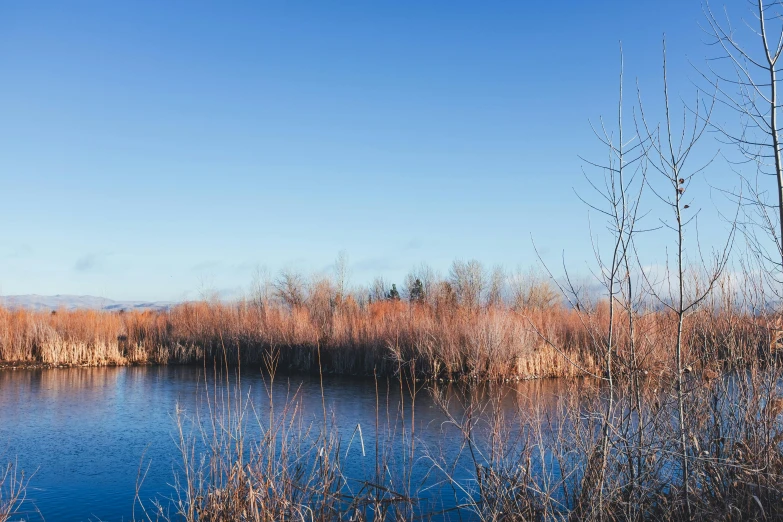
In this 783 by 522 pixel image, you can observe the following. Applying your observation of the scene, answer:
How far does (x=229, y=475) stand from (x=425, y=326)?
45.0ft

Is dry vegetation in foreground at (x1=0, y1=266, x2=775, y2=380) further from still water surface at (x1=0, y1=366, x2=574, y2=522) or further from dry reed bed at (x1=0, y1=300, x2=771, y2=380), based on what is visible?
still water surface at (x1=0, y1=366, x2=574, y2=522)

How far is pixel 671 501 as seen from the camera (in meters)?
4.92

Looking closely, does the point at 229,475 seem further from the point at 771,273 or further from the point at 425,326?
the point at 425,326

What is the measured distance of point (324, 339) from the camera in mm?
22406

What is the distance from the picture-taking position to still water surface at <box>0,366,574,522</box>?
27.2 feet

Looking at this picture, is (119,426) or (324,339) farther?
(324,339)

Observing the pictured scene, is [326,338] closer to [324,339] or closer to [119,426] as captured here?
[324,339]

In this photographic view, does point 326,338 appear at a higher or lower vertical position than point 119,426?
higher

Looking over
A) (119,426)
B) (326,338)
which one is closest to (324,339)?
(326,338)

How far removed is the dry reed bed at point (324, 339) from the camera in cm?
1791

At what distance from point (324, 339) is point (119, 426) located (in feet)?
34.5

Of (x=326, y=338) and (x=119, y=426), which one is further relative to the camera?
(x=326, y=338)

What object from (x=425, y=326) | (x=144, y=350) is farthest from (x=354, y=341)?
(x=144, y=350)

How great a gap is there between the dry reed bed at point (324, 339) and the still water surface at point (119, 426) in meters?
1.38
